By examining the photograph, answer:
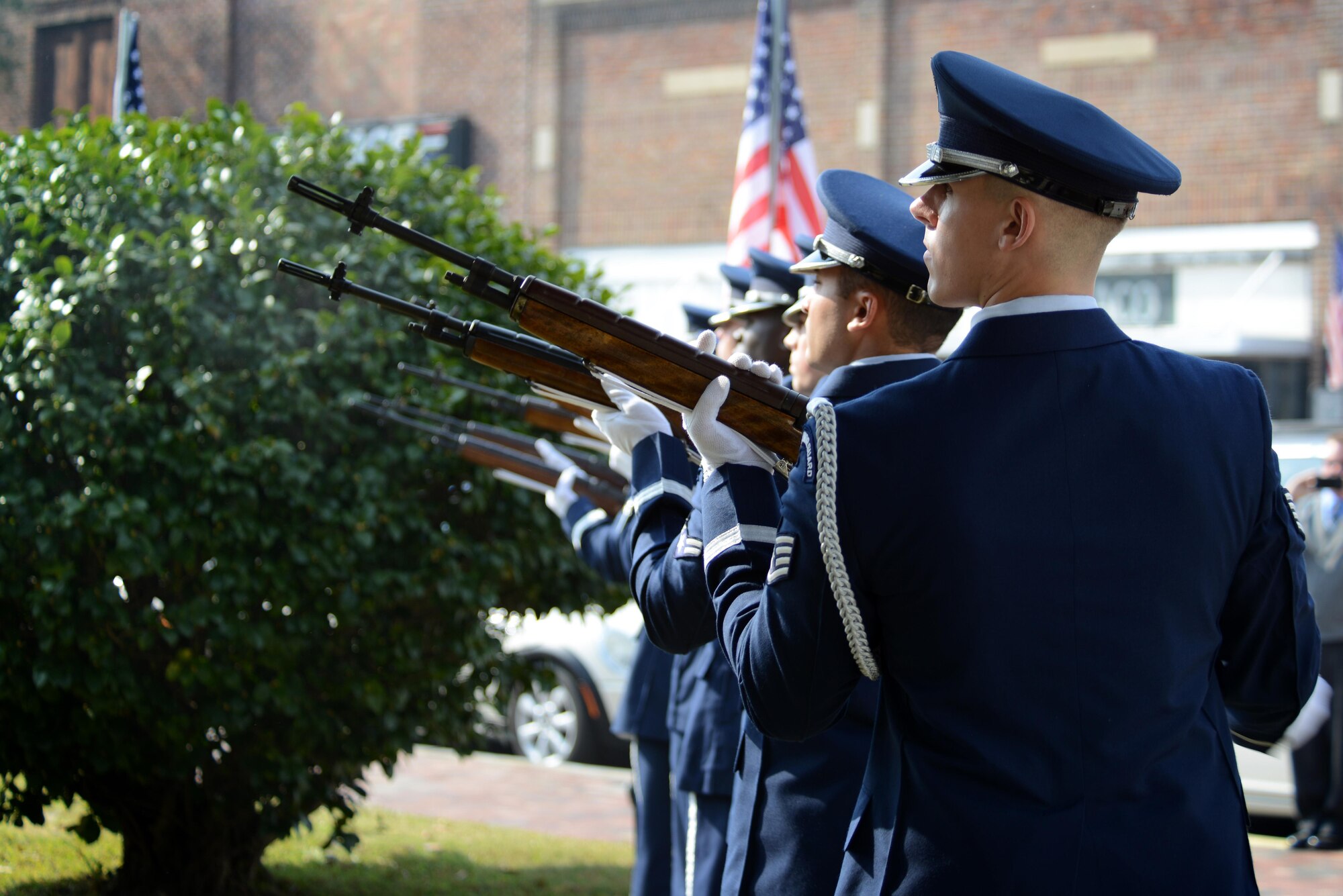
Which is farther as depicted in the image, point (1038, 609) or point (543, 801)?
point (543, 801)

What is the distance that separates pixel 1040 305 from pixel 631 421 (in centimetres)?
127

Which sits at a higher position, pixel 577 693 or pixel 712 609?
pixel 712 609

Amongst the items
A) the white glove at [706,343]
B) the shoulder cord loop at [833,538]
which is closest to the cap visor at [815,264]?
the white glove at [706,343]

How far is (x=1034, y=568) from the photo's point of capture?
1683 millimetres

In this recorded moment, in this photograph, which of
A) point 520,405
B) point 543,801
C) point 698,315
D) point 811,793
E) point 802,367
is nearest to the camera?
point 811,793

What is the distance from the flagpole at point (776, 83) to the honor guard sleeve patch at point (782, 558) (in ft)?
21.3

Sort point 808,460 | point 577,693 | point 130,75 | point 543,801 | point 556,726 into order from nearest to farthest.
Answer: point 808,460
point 543,801
point 577,693
point 556,726
point 130,75

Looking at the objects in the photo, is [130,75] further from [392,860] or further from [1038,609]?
[1038,609]

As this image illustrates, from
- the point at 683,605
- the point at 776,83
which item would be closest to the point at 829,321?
the point at 683,605

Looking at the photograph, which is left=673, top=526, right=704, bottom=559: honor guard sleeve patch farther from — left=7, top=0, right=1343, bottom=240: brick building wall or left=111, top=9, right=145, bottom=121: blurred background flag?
left=7, top=0, right=1343, bottom=240: brick building wall

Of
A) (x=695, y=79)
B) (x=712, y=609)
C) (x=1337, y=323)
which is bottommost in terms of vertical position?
(x=712, y=609)

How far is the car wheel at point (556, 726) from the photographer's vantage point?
8500mm

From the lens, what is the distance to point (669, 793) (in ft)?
14.8

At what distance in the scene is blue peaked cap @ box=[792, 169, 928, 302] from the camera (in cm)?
262
